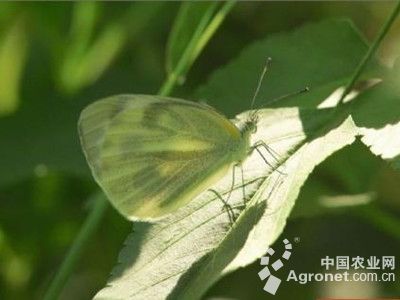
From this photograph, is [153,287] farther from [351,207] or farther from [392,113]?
[351,207]

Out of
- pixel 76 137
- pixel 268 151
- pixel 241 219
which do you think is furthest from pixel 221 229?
pixel 76 137

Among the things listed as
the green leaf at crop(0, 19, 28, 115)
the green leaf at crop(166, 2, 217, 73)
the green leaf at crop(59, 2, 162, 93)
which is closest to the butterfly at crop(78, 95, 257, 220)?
the green leaf at crop(166, 2, 217, 73)

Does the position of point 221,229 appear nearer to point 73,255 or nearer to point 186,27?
point 73,255

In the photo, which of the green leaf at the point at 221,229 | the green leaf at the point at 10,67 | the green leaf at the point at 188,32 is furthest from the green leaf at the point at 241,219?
the green leaf at the point at 10,67

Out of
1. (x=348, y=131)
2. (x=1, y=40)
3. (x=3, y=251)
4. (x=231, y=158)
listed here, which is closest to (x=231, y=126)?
(x=231, y=158)

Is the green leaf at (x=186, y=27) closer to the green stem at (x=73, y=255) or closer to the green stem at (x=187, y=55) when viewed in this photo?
the green stem at (x=187, y=55)

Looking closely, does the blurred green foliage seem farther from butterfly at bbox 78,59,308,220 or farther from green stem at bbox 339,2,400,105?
green stem at bbox 339,2,400,105
